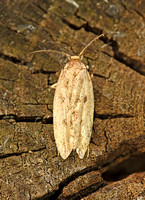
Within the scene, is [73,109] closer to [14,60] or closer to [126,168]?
[14,60]

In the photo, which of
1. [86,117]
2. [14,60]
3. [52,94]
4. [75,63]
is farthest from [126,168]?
[14,60]

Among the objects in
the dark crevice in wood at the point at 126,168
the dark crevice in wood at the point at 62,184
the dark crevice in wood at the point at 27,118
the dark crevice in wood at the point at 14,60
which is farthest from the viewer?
the dark crevice in wood at the point at 126,168

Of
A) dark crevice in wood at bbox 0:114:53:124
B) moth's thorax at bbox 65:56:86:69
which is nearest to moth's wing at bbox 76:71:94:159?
moth's thorax at bbox 65:56:86:69

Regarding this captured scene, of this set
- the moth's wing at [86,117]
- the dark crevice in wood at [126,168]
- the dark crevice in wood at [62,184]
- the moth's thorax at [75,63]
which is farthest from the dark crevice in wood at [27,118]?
the dark crevice in wood at [126,168]

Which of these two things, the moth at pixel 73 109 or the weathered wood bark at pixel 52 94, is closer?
the weathered wood bark at pixel 52 94

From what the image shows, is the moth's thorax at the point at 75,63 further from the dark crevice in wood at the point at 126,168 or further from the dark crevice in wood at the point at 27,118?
the dark crevice in wood at the point at 126,168

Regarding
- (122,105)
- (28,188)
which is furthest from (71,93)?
(28,188)
